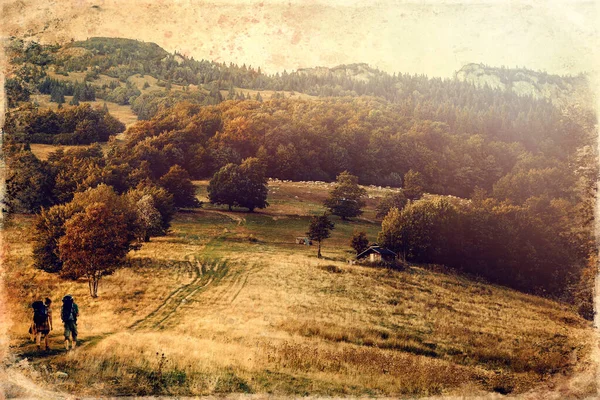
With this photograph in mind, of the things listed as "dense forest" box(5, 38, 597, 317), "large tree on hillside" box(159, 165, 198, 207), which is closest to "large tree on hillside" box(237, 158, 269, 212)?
"dense forest" box(5, 38, 597, 317)

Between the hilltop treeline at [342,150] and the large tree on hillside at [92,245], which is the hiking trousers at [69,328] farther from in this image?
the hilltop treeline at [342,150]

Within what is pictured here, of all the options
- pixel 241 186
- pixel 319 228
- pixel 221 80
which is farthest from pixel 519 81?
pixel 241 186

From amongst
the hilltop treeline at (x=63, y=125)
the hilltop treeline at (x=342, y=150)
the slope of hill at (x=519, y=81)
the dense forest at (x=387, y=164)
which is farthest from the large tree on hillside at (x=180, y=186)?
the slope of hill at (x=519, y=81)

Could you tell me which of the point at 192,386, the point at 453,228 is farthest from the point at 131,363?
the point at 453,228

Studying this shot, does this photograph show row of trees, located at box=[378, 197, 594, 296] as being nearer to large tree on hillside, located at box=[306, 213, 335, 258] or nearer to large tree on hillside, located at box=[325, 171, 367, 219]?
large tree on hillside, located at box=[325, 171, 367, 219]

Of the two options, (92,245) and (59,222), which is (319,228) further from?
(59,222)

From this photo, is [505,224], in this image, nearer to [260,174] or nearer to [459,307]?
[459,307]
